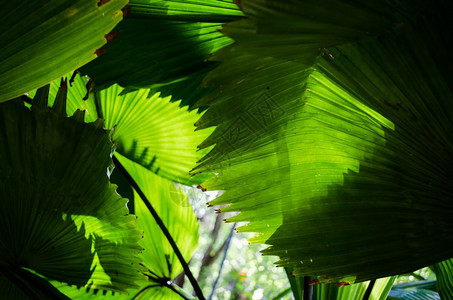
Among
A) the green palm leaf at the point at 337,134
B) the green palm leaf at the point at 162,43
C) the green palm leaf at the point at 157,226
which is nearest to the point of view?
the green palm leaf at the point at 337,134

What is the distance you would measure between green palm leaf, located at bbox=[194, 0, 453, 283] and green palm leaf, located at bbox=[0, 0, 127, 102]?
127mm

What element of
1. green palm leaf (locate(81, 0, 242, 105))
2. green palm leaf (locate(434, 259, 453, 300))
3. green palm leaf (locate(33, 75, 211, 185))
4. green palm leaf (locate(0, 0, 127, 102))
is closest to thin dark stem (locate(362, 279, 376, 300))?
green palm leaf (locate(434, 259, 453, 300))

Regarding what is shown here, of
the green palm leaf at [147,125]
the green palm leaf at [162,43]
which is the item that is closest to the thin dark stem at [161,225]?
the green palm leaf at [147,125]

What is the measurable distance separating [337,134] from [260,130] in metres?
0.09

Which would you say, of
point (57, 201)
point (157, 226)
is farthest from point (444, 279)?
point (57, 201)

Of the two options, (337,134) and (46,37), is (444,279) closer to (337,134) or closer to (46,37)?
(337,134)

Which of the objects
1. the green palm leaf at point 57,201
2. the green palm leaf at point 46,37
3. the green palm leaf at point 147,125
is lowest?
the green palm leaf at point 57,201

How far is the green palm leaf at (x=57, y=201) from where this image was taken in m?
0.57

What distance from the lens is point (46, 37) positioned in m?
0.41

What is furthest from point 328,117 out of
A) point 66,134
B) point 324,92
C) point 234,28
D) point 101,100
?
point 101,100

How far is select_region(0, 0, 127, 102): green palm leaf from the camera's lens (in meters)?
0.38

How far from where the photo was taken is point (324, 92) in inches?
18.8

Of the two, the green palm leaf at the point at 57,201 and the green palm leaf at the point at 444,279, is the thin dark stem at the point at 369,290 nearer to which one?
the green palm leaf at the point at 444,279

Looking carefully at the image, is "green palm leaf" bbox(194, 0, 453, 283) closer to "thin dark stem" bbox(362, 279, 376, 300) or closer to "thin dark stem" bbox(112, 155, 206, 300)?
"thin dark stem" bbox(362, 279, 376, 300)
